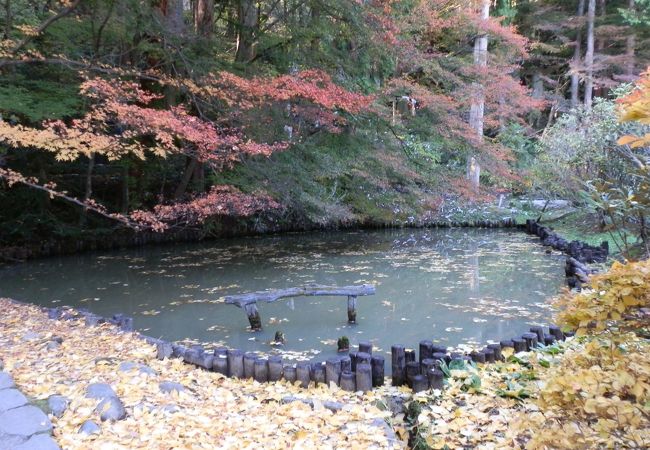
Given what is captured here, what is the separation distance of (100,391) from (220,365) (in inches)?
54.3

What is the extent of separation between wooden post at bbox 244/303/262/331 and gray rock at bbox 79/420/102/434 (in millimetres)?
3100

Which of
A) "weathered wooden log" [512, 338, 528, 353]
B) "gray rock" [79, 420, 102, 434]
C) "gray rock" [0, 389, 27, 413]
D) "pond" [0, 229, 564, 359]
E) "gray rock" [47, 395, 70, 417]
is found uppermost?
"gray rock" [0, 389, 27, 413]

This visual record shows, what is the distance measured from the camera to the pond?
600cm

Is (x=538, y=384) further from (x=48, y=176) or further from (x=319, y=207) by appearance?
(x=48, y=176)

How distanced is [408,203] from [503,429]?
33.8 feet

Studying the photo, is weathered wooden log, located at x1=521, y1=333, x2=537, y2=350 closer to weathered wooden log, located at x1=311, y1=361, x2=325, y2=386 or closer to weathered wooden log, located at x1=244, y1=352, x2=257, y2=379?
weathered wooden log, located at x1=311, y1=361, x2=325, y2=386

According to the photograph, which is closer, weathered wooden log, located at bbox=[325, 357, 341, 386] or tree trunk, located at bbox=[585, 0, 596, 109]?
weathered wooden log, located at bbox=[325, 357, 341, 386]

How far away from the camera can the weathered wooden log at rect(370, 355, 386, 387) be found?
4.37 metres

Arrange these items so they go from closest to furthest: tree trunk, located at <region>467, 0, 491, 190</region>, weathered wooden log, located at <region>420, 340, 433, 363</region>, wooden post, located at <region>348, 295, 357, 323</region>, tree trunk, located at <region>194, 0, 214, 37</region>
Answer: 1. weathered wooden log, located at <region>420, 340, 433, 363</region>
2. wooden post, located at <region>348, 295, 357, 323</region>
3. tree trunk, located at <region>194, 0, 214, 37</region>
4. tree trunk, located at <region>467, 0, 491, 190</region>

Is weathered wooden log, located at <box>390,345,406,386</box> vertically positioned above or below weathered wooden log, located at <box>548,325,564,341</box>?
A: below

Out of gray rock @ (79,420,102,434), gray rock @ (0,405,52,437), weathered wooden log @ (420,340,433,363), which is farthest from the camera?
weathered wooden log @ (420,340,433,363)

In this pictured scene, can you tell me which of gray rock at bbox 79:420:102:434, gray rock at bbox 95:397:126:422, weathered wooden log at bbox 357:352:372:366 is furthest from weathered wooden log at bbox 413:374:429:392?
gray rock at bbox 79:420:102:434

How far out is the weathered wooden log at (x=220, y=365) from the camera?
14.8 ft

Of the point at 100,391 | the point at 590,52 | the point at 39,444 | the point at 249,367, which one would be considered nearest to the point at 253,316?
the point at 249,367
